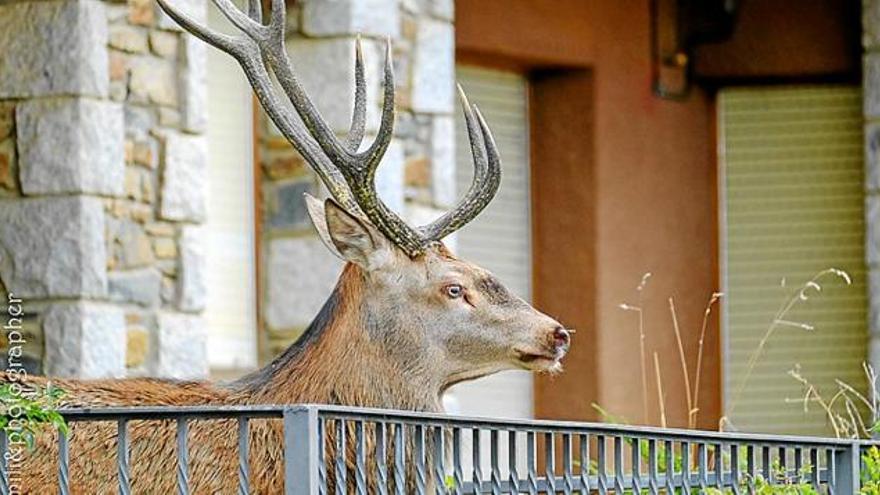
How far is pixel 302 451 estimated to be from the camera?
14.0ft

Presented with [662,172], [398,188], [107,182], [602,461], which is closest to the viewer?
[602,461]

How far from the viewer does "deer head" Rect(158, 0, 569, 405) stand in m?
6.14

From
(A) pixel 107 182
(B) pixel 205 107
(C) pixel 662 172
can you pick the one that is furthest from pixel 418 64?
(C) pixel 662 172

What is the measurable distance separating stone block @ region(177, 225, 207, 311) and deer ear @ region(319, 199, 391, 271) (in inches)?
77.5

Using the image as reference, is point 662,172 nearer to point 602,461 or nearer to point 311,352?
point 311,352

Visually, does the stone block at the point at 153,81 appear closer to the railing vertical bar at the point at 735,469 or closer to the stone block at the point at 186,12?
the stone block at the point at 186,12

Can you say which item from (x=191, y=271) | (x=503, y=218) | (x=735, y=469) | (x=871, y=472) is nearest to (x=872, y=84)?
(x=503, y=218)

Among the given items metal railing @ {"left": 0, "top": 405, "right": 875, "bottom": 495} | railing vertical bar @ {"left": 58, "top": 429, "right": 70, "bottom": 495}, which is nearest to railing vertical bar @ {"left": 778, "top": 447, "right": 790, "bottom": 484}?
metal railing @ {"left": 0, "top": 405, "right": 875, "bottom": 495}

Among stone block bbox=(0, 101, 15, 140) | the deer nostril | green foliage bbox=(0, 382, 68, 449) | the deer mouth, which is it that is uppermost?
stone block bbox=(0, 101, 15, 140)

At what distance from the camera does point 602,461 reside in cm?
503

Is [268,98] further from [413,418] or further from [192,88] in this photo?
[192,88]

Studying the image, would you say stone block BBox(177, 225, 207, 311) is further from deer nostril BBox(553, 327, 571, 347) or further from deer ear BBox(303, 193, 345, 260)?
deer nostril BBox(553, 327, 571, 347)

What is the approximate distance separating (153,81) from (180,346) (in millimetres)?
889

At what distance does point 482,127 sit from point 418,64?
2704 millimetres
